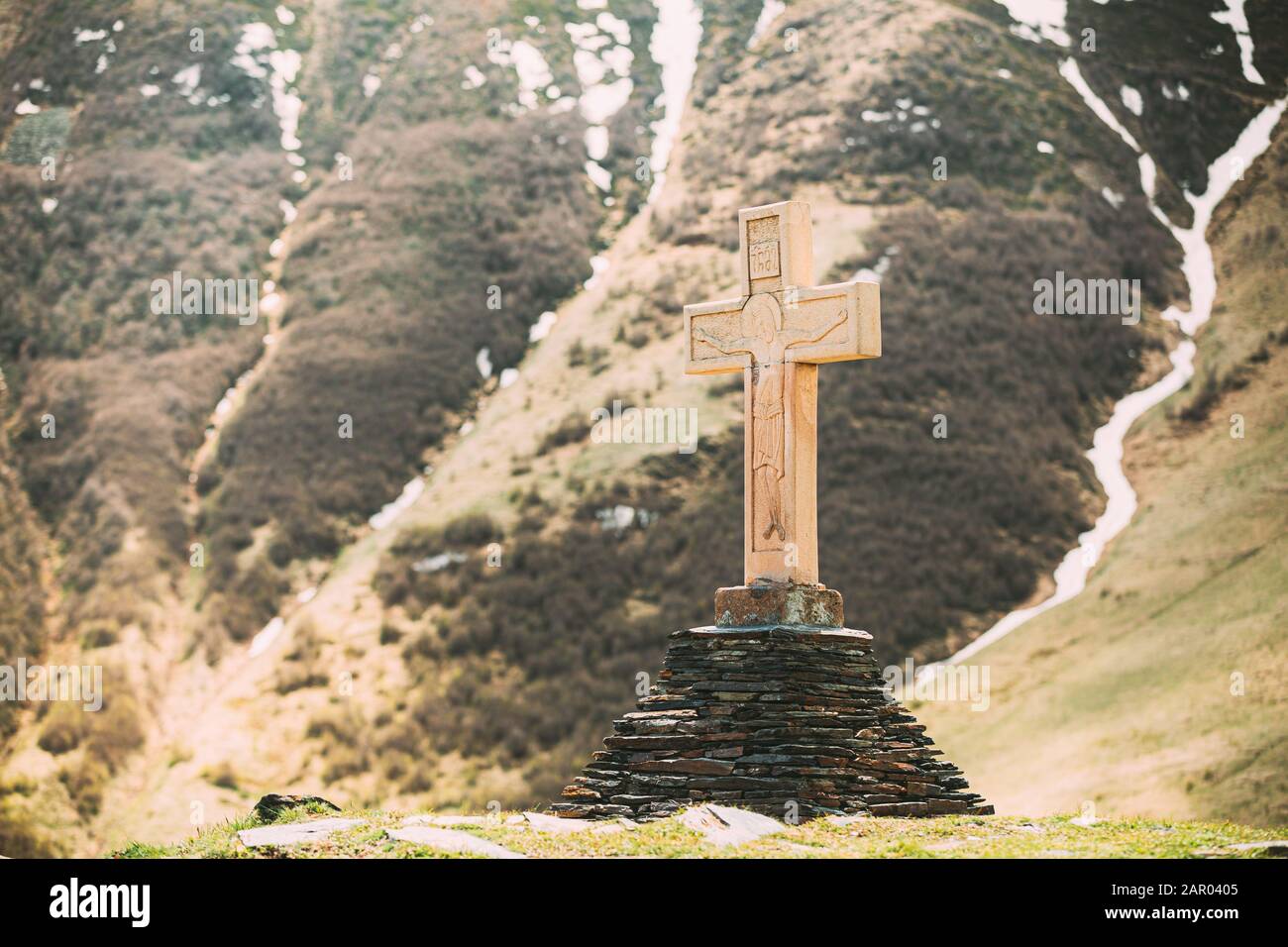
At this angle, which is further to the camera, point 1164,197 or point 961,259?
point 1164,197

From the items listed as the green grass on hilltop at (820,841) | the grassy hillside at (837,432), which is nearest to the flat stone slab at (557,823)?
the green grass on hilltop at (820,841)

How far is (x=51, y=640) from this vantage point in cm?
3353

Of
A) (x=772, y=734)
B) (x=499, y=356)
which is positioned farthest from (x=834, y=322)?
(x=499, y=356)

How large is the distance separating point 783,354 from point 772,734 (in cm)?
326

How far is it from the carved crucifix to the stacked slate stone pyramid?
1.63 ft

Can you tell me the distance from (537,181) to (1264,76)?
2012 centimetres

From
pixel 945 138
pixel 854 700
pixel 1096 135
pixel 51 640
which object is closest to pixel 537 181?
pixel 945 138

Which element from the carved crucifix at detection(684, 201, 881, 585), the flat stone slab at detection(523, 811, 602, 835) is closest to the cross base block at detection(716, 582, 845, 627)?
the carved crucifix at detection(684, 201, 881, 585)

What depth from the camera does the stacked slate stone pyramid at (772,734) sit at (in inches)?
448

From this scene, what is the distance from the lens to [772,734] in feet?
38.4

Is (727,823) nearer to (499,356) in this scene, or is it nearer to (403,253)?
(499,356)

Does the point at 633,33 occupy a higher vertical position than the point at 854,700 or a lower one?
higher

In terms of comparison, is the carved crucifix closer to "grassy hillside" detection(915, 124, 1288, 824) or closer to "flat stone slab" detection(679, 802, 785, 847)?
"flat stone slab" detection(679, 802, 785, 847)

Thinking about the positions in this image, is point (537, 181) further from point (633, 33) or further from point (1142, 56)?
point (1142, 56)
